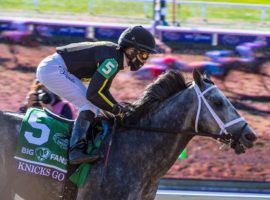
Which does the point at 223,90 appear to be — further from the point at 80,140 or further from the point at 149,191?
the point at 80,140

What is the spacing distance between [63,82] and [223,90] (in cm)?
693

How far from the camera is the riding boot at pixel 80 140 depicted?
15.9ft

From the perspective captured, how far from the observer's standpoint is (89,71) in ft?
16.5

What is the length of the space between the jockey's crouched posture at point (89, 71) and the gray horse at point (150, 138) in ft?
0.66

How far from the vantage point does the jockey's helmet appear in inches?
195

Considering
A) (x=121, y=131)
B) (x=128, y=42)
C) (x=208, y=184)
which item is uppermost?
(x=128, y=42)

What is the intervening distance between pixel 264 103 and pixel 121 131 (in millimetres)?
6518

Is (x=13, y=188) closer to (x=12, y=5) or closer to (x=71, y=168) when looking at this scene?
(x=71, y=168)

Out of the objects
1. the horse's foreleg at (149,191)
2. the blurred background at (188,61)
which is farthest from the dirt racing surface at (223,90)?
the horse's foreleg at (149,191)

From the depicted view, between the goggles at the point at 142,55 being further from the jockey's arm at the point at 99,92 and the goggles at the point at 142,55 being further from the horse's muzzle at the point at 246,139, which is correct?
the horse's muzzle at the point at 246,139

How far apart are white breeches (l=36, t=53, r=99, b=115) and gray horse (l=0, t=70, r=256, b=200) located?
1.13 ft

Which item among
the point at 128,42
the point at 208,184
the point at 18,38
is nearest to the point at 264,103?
the point at 208,184

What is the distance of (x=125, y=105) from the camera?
5039mm

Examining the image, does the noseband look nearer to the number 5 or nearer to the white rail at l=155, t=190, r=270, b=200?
the number 5
